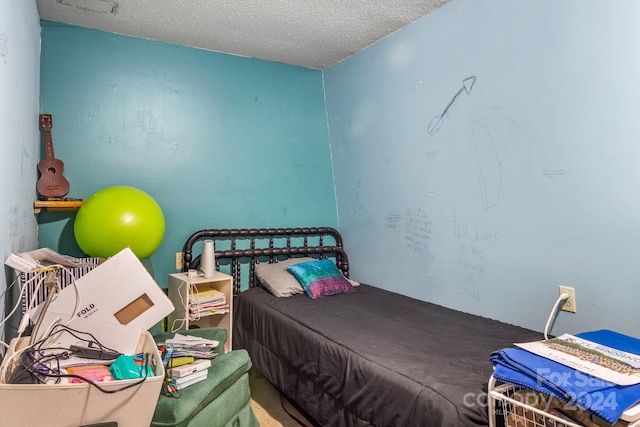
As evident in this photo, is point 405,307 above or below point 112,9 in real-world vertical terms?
below

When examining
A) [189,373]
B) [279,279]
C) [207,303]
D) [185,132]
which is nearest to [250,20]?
[185,132]

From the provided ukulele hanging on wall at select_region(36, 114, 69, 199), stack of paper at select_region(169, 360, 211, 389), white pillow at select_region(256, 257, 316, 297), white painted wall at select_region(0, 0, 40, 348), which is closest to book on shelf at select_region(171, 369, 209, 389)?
stack of paper at select_region(169, 360, 211, 389)

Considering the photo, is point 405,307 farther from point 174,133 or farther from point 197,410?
point 174,133

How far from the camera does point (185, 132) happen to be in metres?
2.81

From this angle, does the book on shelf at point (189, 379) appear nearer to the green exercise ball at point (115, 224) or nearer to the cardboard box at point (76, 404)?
the cardboard box at point (76, 404)

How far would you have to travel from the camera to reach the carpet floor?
2135 mm

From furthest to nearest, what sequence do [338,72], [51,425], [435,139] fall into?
[338,72], [435,139], [51,425]

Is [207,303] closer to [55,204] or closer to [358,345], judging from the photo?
[55,204]

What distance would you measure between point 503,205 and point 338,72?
74.2 inches

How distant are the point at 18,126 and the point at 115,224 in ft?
2.05

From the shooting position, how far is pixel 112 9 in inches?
90.3

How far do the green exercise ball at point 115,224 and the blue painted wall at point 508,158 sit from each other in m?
1.67

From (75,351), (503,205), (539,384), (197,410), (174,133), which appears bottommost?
(197,410)

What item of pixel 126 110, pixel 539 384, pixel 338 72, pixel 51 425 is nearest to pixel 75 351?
pixel 51 425
